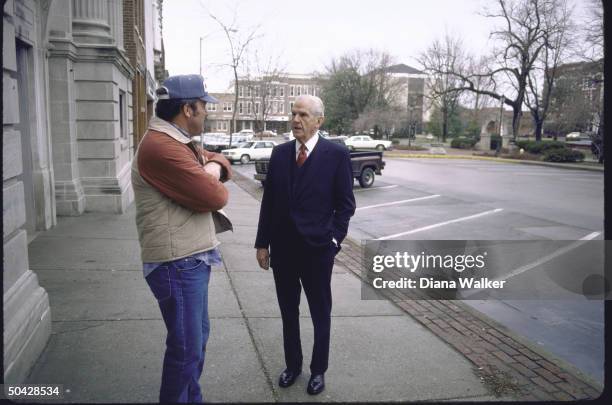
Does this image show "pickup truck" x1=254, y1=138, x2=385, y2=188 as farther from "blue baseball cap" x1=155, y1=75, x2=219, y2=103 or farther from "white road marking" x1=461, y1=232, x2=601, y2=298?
"blue baseball cap" x1=155, y1=75, x2=219, y2=103

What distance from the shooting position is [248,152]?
3212 centimetres

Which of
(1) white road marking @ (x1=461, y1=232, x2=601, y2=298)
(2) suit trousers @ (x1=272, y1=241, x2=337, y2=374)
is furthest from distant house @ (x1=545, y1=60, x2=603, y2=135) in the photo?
(2) suit trousers @ (x1=272, y1=241, x2=337, y2=374)

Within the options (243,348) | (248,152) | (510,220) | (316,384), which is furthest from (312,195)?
(248,152)

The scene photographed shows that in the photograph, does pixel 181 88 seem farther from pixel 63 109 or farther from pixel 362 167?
pixel 362 167

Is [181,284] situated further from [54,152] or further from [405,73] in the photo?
[405,73]

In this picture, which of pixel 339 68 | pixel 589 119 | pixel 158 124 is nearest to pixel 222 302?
pixel 158 124

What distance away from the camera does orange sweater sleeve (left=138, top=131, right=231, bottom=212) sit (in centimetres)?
261

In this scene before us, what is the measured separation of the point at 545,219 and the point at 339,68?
62980 millimetres

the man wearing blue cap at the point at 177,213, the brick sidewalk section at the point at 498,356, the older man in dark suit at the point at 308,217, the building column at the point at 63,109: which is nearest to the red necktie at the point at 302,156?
the older man in dark suit at the point at 308,217

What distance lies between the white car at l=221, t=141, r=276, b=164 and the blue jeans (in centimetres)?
2871

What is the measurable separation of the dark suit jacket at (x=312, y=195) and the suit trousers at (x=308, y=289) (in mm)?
77

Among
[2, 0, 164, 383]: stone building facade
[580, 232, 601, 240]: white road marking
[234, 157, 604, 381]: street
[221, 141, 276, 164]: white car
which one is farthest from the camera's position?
[221, 141, 276, 164]: white car

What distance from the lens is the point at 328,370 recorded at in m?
3.84

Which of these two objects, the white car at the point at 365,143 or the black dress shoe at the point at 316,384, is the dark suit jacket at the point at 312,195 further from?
the white car at the point at 365,143
